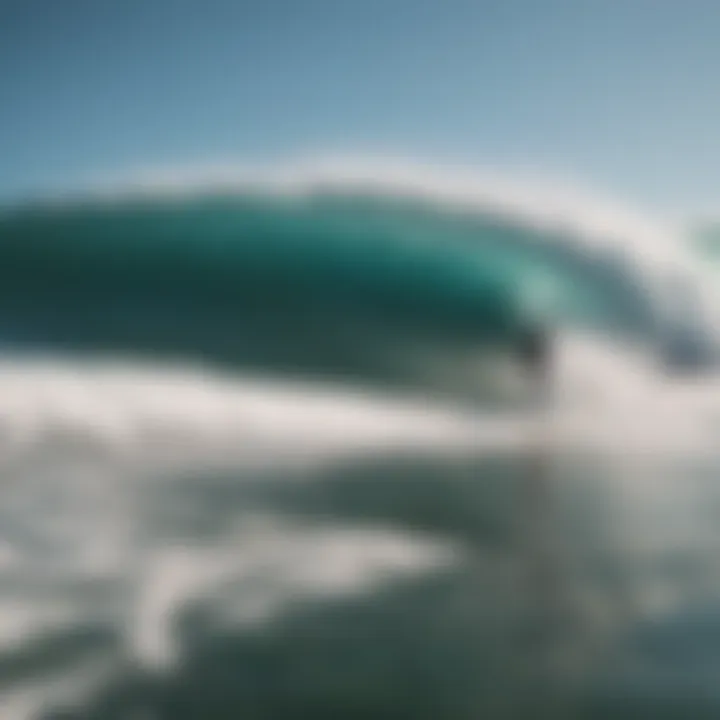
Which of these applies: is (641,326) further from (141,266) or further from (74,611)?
(74,611)

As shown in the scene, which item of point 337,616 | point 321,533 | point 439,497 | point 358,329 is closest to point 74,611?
point 337,616

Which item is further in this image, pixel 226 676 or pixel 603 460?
pixel 603 460

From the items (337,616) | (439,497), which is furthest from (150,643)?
(439,497)

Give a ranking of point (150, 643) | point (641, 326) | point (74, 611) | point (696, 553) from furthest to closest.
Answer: point (641, 326)
point (696, 553)
point (74, 611)
point (150, 643)

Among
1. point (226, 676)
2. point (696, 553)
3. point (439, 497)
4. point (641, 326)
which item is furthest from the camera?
point (641, 326)

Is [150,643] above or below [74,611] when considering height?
below

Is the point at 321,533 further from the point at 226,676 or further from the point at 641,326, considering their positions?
the point at 641,326

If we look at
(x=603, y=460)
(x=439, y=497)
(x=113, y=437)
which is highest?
(x=113, y=437)

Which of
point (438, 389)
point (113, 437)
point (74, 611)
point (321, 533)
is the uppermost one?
point (438, 389)

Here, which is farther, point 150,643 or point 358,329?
point 358,329
